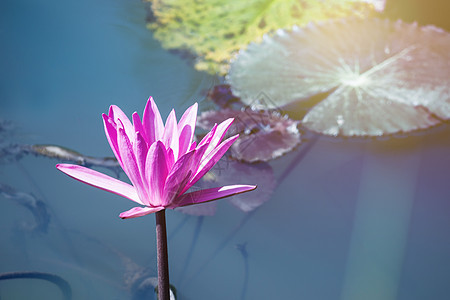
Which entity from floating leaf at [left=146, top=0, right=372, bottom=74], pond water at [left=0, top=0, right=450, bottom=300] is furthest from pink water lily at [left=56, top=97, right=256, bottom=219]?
floating leaf at [left=146, top=0, right=372, bottom=74]

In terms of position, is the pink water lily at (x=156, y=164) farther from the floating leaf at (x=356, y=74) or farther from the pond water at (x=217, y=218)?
the floating leaf at (x=356, y=74)

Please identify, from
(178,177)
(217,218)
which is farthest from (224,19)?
(178,177)

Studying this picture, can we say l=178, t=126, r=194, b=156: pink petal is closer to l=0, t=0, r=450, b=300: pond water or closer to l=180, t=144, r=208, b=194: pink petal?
l=180, t=144, r=208, b=194: pink petal

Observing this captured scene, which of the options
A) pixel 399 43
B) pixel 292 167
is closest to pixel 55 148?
pixel 292 167

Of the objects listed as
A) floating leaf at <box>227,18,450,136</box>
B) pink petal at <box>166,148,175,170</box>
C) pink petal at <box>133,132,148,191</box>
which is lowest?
pink petal at <box>133,132,148,191</box>

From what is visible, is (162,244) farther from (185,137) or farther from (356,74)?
(356,74)

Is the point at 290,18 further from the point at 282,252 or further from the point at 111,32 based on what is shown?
the point at 282,252
